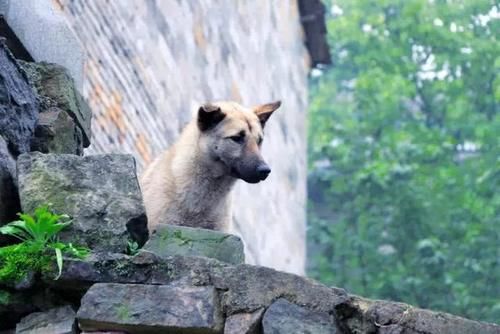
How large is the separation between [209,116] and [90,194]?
248 centimetres

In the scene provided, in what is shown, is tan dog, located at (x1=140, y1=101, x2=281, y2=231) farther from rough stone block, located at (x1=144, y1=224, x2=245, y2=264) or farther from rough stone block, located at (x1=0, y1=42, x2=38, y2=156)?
rough stone block, located at (x1=144, y1=224, x2=245, y2=264)

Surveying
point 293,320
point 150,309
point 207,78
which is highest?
point 150,309

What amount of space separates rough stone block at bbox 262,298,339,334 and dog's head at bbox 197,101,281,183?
8.72 ft

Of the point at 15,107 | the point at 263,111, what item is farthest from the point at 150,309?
the point at 263,111

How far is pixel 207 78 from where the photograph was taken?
1095 centimetres

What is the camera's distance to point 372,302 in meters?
4.15

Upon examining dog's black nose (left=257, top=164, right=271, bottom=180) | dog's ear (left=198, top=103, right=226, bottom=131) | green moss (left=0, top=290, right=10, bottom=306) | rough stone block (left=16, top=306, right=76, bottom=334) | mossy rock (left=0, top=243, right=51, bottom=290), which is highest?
mossy rock (left=0, top=243, right=51, bottom=290)

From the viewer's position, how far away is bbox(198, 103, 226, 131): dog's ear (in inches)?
273

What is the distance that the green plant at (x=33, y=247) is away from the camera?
415cm

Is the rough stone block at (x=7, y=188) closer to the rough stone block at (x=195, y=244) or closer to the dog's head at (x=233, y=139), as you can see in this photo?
the rough stone block at (x=195, y=244)

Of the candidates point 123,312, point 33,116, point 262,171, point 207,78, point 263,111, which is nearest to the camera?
point 123,312

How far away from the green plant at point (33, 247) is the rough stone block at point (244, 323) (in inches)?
23.7

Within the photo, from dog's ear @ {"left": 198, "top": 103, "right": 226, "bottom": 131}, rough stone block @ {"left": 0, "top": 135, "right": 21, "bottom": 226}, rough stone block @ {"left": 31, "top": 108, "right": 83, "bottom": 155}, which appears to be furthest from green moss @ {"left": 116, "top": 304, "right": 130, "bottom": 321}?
dog's ear @ {"left": 198, "top": 103, "right": 226, "bottom": 131}

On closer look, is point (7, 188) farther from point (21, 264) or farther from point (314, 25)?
point (314, 25)
